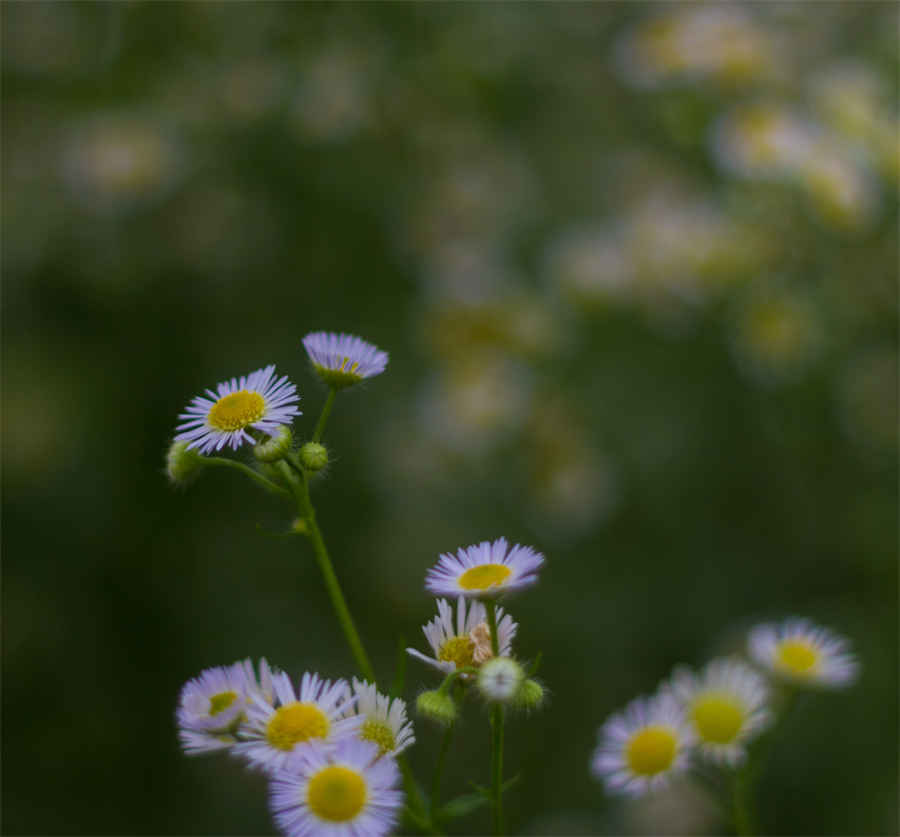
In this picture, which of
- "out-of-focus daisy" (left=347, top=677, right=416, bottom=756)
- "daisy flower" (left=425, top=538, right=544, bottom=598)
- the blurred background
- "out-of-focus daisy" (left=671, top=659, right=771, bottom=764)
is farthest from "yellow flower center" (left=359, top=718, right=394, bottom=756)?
the blurred background

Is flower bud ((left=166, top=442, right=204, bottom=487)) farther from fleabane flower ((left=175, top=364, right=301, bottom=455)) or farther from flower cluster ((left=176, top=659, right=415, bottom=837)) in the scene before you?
flower cluster ((left=176, top=659, right=415, bottom=837))

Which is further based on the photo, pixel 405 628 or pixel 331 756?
pixel 405 628

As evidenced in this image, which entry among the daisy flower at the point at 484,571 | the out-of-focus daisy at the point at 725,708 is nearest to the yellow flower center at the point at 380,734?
the daisy flower at the point at 484,571

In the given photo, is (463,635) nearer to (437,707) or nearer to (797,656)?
(437,707)

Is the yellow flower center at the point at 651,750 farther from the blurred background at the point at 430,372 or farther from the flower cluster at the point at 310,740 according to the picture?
the blurred background at the point at 430,372

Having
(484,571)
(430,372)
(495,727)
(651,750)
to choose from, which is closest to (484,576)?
(484,571)

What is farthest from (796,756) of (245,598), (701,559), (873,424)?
(245,598)

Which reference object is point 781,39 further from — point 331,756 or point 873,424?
point 331,756
